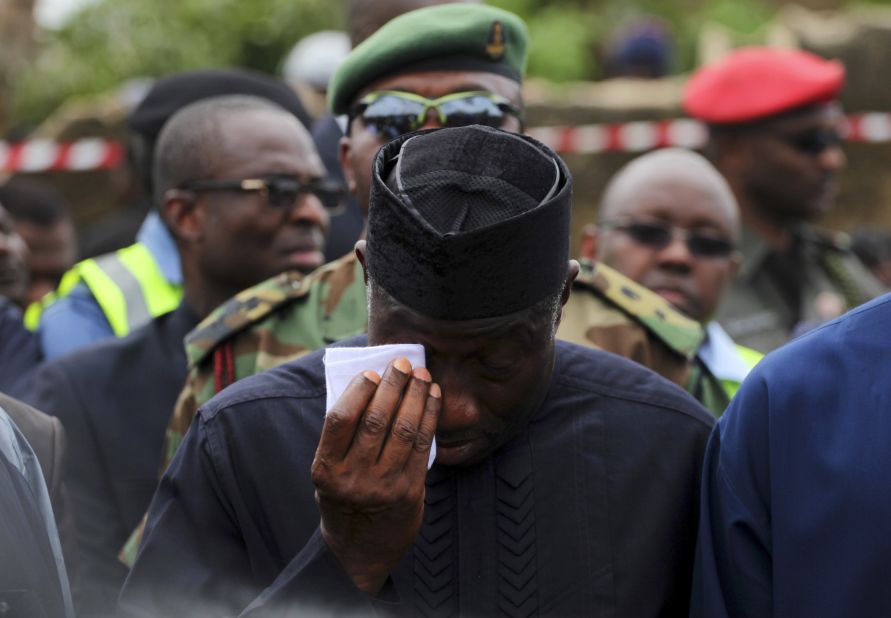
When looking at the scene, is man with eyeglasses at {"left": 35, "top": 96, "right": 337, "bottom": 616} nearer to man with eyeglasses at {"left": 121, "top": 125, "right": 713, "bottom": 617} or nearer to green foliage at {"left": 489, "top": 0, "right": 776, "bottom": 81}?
man with eyeglasses at {"left": 121, "top": 125, "right": 713, "bottom": 617}

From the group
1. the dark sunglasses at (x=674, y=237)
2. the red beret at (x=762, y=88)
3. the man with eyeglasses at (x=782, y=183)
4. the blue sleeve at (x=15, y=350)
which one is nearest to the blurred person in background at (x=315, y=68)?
the red beret at (x=762, y=88)

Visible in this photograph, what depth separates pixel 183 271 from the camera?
447cm

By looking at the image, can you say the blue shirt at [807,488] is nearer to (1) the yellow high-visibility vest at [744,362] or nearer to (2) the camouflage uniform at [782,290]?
(1) the yellow high-visibility vest at [744,362]

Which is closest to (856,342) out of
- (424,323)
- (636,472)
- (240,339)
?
(636,472)

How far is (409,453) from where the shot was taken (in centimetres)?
223

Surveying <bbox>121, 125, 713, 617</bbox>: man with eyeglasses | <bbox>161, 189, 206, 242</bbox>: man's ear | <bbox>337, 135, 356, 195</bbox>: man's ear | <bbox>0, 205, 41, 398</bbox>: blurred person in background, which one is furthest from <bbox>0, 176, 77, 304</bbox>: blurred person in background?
<bbox>121, 125, 713, 617</bbox>: man with eyeglasses

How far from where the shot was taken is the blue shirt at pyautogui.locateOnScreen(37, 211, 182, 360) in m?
4.48

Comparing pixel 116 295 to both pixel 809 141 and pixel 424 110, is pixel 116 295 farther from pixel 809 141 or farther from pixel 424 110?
pixel 809 141

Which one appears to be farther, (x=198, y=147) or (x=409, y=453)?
(x=198, y=147)

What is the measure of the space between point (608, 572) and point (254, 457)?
2.08ft

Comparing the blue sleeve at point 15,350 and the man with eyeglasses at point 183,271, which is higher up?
the man with eyeglasses at point 183,271

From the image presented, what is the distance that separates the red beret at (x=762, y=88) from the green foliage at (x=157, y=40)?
707 centimetres

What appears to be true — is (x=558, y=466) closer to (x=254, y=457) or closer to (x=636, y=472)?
(x=636, y=472)

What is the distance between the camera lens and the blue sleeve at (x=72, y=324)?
447cm
